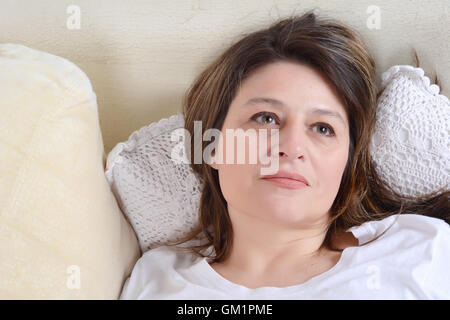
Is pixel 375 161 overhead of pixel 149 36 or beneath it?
beneath

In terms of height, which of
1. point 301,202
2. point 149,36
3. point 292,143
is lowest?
point 301,202

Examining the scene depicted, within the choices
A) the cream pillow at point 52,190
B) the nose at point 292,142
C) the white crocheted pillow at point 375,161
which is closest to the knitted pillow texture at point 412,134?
the white crocheted pillow at point 375,161

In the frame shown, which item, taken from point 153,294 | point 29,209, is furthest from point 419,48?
point 29,209

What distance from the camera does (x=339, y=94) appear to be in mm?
1103

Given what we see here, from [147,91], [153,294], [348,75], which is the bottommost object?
[153,294]

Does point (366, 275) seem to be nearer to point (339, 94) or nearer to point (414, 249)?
point (414, 249)

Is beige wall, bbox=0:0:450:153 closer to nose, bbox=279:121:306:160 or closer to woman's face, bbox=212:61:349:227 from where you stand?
woman's face, bbox=212:61:349:227

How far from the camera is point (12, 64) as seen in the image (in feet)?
3.52

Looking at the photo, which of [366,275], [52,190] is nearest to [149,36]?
[52,190]

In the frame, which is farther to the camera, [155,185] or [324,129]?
[155,185]

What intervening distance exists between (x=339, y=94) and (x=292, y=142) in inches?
7.5

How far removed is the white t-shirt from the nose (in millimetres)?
266
